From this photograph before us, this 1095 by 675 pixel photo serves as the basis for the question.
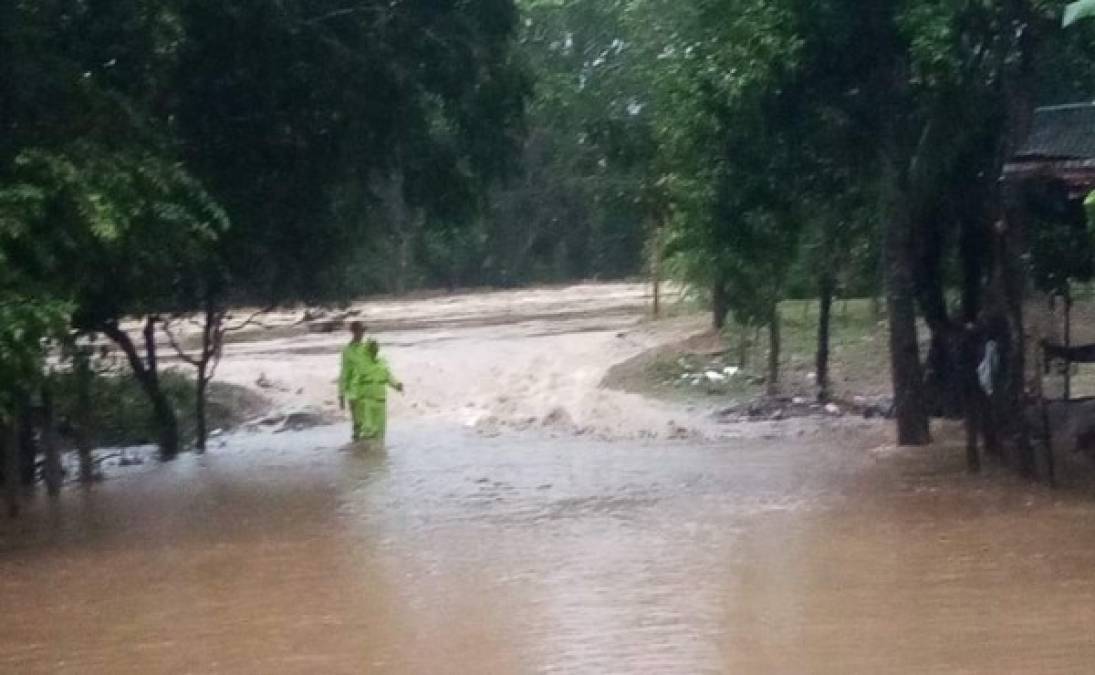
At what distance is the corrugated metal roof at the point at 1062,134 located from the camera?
13688 mm

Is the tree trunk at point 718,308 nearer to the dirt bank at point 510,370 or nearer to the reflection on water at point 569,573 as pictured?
the dirt bank at point 510,370

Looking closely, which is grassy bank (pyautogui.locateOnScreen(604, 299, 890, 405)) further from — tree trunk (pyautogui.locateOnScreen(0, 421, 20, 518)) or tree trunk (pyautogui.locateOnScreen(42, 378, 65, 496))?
tree trunk (pyautogui.locateOnScreen(0, 421, 20, 518))

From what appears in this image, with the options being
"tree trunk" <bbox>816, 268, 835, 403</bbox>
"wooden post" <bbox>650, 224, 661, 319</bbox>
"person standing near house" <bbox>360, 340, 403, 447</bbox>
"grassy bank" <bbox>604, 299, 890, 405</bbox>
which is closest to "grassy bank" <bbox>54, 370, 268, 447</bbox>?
"person standing near house" <bbox>360, 340, 403, 447</bbox>

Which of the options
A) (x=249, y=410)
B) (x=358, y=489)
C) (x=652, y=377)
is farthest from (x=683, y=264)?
(x=358, y=489)

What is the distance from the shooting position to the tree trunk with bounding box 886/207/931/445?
17.4 meters

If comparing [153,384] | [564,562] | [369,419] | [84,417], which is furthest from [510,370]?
[564,562]

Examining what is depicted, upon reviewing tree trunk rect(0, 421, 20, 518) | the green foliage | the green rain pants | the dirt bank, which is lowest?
the dirt bank

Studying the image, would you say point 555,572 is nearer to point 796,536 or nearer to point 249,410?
point 796,536

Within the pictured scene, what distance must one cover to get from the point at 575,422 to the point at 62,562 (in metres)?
11.9

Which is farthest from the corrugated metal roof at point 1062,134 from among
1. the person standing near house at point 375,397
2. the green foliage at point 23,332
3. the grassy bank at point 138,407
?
the grassy bank at point 138,407

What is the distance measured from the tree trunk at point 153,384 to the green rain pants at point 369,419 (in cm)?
228

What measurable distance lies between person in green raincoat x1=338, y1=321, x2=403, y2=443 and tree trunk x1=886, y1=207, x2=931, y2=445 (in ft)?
21.4

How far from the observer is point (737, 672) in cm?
835

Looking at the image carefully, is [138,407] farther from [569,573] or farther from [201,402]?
[569,573]
